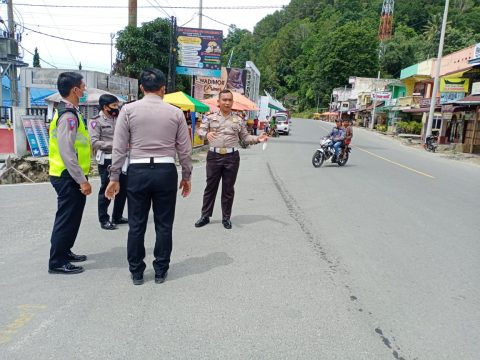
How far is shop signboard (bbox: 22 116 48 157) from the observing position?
12750mm

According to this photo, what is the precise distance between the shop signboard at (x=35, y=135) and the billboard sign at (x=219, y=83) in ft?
41.6

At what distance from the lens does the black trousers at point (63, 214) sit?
390cm

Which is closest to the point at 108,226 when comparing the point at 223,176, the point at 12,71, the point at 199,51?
the point at 223,176

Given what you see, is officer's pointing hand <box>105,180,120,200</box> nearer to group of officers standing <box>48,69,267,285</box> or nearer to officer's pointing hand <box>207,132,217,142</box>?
group of officers standing <box>48,69,267,285</box>

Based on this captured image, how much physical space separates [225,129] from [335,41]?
86031 mm

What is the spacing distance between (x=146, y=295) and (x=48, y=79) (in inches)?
732

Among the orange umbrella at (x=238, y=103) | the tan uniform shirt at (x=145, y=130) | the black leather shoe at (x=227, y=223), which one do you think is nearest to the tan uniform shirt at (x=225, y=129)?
the black leather shoe at (x=227, y=223)

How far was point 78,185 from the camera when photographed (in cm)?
395

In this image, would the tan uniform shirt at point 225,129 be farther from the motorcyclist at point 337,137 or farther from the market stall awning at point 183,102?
the market stall awning at point 183,102

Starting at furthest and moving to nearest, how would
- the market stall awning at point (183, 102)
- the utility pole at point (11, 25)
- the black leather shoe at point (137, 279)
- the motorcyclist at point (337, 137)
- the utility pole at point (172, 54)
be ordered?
the utility pole at point (11, 25), the utility pole at point (172, 54), the market stall awning at point (183, 102), the motorcyclist at point (337, 137), the black leather shoe at point (137, 279)

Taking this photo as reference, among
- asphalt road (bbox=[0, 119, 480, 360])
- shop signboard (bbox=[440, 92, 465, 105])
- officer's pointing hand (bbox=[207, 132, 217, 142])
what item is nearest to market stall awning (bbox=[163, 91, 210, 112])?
asphalt road (bbox=[0, 119, 480, 360])

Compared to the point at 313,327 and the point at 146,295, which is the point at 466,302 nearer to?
the point at 313,327

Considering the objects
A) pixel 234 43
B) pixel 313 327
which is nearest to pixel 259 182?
pixel 313 327

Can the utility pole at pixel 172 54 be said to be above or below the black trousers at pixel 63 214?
above
